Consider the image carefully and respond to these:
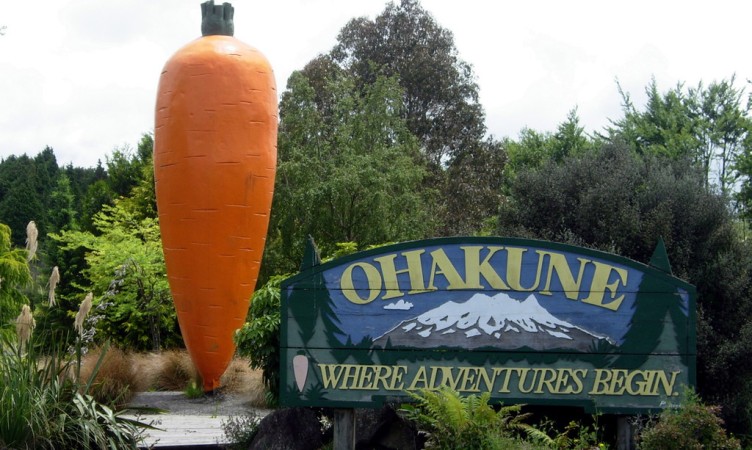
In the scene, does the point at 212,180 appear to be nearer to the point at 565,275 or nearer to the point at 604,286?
the point at 565,275

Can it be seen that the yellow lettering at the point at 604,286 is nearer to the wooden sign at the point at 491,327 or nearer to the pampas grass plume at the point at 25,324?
the wooden sign at the point at 491,327

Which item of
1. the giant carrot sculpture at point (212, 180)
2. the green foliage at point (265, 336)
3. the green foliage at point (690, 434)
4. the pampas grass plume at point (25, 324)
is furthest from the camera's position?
the giant carrot sculpture at point (212, 180)

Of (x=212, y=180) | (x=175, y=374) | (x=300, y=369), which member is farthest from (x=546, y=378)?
(x=175, y=374)

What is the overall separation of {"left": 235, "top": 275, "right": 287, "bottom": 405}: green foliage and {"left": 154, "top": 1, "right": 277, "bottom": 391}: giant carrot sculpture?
9.45 ft

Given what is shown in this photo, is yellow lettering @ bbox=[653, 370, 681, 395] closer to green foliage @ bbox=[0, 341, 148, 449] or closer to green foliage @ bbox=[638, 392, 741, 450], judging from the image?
Answer: green foliage @ bbox=[638, 392, 741, 450]

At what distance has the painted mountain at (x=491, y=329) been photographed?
7.06m

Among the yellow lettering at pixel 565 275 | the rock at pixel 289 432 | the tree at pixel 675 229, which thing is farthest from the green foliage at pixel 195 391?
the yellow lettering at pixel 565 275

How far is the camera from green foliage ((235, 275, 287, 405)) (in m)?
8.88

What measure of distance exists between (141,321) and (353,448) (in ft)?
48.4

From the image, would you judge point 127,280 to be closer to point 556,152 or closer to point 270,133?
point 270,133

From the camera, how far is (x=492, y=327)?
7.09m

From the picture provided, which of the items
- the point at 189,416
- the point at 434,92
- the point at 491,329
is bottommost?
the point at 189,416

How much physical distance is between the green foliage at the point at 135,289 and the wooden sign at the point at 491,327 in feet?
38.0

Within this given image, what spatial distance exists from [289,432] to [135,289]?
13100 millimetres
